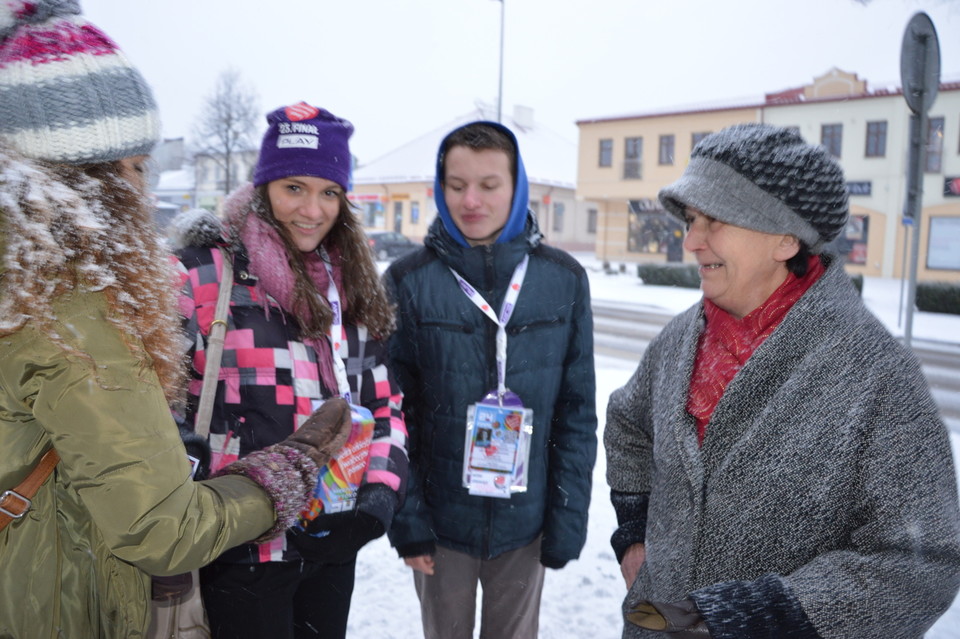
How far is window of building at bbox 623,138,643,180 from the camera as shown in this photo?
29.8 meters

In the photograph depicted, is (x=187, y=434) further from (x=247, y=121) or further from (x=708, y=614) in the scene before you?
(x=247, y=121)

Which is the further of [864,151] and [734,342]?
[864,151]

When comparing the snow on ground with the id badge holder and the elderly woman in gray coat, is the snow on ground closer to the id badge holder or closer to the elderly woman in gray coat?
the id badge holder

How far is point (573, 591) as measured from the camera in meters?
3.37

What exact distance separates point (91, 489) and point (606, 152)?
31887 mm

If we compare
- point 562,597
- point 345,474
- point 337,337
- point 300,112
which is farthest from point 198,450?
point 562,597

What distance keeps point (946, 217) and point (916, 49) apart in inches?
993

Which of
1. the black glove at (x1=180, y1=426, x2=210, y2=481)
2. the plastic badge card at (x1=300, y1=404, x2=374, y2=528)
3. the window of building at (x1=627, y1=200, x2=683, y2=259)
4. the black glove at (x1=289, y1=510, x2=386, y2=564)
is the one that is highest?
the window of building at (x1=627, y1=200, x2=683, y2=259)

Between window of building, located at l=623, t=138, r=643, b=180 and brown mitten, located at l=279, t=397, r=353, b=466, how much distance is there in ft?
98.1

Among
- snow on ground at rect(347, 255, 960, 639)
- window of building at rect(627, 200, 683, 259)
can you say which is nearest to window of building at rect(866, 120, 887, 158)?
window of building at rect(627, 200, 683, 259)

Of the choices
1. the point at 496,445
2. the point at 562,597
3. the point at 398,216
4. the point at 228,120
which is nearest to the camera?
the point at 496,445

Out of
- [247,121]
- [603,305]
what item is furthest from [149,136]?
[247,121]

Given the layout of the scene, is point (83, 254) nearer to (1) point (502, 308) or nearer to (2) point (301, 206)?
(2) point (301, 206)

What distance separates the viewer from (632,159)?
3014cm
